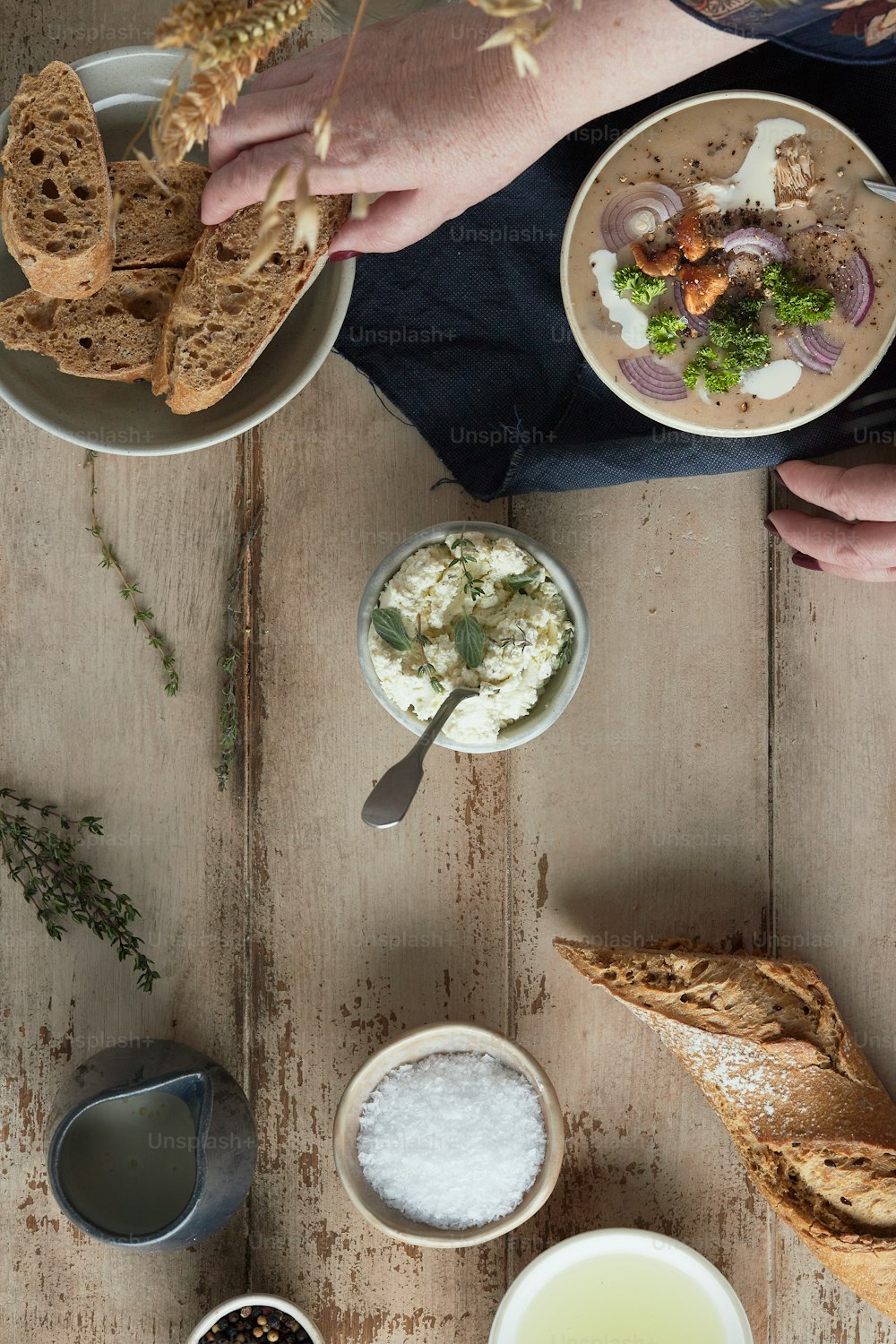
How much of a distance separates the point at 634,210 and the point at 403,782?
0.84 m

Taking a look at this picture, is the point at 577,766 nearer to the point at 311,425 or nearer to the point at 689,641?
the point at 689,641

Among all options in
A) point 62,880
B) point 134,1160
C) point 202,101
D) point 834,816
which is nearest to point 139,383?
point 62,880

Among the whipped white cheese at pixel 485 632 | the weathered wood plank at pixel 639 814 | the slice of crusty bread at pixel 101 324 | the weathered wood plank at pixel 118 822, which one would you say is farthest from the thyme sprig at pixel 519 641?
the slice of crusty bread at pixel 101 324

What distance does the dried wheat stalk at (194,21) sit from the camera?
67 cm

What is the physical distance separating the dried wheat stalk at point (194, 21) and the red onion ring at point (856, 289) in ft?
3.44

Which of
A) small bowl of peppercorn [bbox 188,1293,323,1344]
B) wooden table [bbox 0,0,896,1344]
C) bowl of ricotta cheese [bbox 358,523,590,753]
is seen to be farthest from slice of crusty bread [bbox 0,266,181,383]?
small bowl of peppercorn [bbox 188,1293,323,1344]

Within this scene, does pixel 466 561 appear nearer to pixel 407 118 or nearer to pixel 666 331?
pixel 666 331

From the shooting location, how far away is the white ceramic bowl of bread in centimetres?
141

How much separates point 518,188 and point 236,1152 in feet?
4.59

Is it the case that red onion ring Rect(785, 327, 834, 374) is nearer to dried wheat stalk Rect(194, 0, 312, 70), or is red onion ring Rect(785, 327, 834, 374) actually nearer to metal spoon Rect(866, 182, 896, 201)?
metal spoon Rect(866, 182, 896, 201)

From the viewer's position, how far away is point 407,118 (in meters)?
1.15

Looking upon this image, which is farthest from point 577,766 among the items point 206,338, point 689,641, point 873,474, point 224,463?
point 206,338

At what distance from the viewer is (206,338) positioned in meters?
1.38

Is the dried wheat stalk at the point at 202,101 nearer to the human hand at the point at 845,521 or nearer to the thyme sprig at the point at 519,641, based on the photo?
the thyme sprig at the point at 519,641
